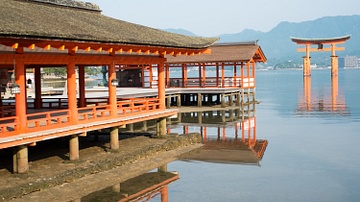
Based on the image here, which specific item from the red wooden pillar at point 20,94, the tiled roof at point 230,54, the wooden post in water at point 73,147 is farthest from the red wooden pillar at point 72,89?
the tiled roof at point 230,54

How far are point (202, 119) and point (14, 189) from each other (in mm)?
22411

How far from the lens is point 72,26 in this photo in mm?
17688

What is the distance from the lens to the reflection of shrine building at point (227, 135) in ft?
71.3

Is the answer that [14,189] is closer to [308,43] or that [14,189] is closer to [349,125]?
[349,125]

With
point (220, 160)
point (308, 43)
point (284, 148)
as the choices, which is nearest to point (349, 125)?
point (284, 148)

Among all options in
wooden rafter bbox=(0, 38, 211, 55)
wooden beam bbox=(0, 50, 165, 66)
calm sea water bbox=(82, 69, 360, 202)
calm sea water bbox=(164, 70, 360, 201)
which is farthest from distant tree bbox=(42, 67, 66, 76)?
wooden rafter bbox=(0, 38, 211, 55)

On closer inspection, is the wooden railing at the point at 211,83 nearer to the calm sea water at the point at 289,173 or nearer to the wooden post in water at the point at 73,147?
the calm sea water at the point at 289,173

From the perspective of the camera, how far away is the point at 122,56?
2034cm

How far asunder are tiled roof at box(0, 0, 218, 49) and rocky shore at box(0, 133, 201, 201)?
433 centimetres

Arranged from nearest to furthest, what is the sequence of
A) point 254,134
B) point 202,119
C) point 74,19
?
1. point 74,19
2. point 254,134
3. point 202,119

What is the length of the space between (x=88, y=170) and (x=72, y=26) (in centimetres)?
518

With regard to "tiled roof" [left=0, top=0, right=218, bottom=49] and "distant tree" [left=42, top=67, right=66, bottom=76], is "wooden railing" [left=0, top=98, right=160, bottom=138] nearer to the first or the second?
"tiled roof" [left=0, top=0, right=218, bottom=49]

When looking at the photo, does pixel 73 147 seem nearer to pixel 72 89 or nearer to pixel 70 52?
pixel 72 89

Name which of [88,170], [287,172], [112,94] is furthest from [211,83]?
[88,170]
